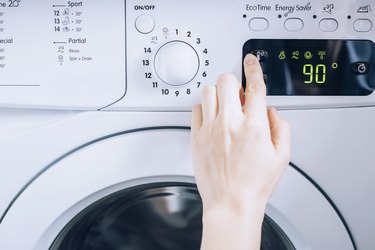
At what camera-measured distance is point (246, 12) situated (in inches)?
20.6

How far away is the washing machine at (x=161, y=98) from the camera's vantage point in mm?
525

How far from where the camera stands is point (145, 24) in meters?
0.53

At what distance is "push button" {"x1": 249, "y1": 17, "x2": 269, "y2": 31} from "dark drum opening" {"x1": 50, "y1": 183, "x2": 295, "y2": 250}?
23cm

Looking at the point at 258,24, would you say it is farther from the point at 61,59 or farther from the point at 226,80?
the point at 61,59

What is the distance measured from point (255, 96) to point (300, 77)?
0.07 meters

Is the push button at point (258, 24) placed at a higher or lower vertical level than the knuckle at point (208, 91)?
higher

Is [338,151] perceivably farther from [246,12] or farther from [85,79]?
[85,79]

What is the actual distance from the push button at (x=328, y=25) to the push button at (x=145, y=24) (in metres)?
0.18

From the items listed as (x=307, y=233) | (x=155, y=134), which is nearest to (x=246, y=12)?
(x=155, y=134)

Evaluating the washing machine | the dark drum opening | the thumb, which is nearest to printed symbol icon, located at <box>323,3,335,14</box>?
the washing machine

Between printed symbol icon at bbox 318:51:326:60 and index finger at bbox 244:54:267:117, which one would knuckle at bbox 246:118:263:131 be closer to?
index finger at bbox 244:54:267:117

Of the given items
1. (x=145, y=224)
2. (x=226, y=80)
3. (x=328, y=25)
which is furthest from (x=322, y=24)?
(x=145, y=224)

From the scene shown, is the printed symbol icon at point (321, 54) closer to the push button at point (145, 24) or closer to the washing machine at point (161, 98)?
the washing machine at point (161, 98)

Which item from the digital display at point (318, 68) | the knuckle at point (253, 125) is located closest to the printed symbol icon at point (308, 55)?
the digital display at point (318, 68)
